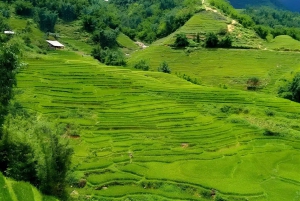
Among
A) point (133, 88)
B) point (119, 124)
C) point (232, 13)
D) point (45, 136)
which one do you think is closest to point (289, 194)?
point (119, 124)

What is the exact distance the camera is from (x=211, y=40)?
85.9 meters

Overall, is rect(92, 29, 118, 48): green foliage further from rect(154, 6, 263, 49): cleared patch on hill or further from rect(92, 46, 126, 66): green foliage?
rect(92, 46, 126, 66): green foliage

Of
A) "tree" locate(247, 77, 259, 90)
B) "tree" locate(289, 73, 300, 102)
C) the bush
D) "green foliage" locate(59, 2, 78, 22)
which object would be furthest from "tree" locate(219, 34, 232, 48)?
"green foliage" locate(59, 2, 78, 22)

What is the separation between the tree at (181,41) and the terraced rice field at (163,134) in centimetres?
3346

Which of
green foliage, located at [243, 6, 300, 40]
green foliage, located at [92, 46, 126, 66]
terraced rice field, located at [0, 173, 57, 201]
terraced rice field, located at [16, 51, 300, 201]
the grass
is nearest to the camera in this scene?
terraced rice field, located at [0, 173, 57, 201]

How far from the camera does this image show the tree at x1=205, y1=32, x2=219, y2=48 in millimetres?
85688

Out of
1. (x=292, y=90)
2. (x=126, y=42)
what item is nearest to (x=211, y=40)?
A: (x=292, y=90)

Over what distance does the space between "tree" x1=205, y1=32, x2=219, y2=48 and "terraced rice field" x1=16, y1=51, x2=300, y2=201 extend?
34.8m

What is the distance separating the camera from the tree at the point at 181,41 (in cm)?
8638

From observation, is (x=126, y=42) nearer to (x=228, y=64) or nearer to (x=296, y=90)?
(x=228, y=64)

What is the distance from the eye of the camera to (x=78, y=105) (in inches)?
1607

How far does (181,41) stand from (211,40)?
6609mm

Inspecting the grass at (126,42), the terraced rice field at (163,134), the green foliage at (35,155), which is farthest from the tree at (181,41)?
the green foliage at (35,155)

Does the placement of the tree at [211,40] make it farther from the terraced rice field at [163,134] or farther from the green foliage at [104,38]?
the terraced rice field at [163,134]
